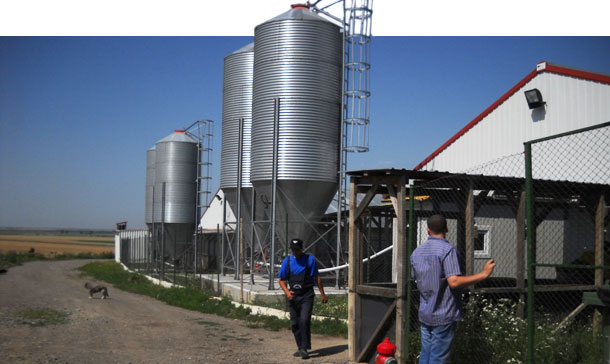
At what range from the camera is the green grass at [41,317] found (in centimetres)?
1421

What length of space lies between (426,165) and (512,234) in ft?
14.0

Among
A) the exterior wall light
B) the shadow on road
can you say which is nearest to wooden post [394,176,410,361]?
the shadow on road

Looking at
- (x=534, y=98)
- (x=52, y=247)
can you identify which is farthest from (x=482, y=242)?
(x=52, y=247)

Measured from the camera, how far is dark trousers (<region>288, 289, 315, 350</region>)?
980 cm

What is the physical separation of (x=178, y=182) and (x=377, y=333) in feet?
79.4

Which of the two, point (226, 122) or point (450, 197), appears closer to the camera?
point (450, 197)

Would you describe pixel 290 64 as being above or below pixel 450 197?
above

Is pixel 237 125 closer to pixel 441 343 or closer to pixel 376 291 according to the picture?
pixel 376 291

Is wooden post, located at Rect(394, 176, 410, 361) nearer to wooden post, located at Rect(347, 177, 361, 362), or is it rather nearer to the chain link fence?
the chain link fence

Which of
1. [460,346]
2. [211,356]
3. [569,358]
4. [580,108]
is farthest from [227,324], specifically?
[580,108]

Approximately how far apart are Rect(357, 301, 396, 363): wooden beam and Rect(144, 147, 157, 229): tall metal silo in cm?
2680

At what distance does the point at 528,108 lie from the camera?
16.0m

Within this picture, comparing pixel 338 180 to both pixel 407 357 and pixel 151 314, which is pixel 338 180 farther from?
pixel 407 357

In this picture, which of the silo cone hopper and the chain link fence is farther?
the silo cone hopper
